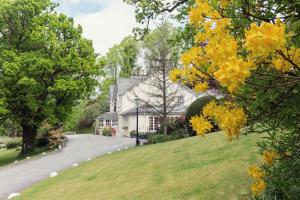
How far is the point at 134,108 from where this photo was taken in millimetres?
47812

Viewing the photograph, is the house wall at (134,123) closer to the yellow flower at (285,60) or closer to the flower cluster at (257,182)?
the flower cluster at (257,182)

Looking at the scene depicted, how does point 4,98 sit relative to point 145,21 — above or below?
below

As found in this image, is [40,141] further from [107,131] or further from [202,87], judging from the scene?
[202,87]

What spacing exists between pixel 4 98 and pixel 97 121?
102 ft

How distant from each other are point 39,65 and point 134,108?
20.0 m

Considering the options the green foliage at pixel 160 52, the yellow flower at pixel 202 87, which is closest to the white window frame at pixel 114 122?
the green foliage at pixel 160 52

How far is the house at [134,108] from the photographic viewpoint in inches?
1678

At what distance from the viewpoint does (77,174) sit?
1659 cm

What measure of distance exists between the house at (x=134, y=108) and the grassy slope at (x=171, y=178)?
69.7ft

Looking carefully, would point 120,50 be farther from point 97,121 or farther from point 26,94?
point 26,94

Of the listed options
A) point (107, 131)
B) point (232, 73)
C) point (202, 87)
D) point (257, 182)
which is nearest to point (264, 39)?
point (232, 73)

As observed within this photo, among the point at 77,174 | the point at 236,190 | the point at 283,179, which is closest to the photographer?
the point at 283,179

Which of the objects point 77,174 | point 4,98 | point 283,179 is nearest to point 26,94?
point 4,98

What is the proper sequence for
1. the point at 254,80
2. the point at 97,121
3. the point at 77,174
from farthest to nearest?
the point at 97,121, the point at 77,174, the point at 254,80
